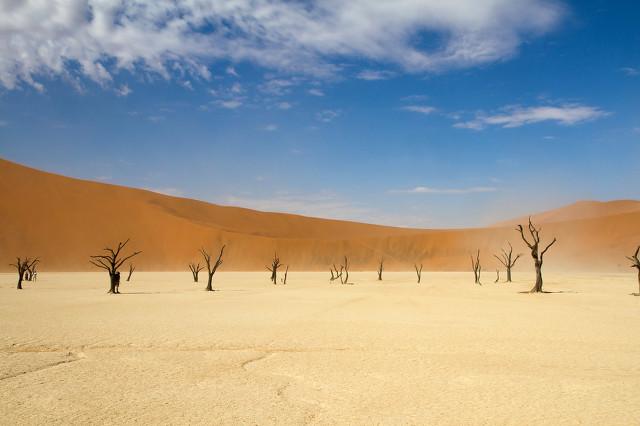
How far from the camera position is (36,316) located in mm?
14523

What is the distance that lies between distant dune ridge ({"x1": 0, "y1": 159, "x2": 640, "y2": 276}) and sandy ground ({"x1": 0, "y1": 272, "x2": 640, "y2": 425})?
208ft

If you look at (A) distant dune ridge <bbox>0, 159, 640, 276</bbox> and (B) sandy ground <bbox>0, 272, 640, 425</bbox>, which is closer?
(B) sandy ground <bbox>0, 272, 640, 425</bbox>

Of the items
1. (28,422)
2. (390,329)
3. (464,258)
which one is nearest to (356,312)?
(390,329)

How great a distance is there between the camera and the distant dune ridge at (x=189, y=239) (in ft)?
237

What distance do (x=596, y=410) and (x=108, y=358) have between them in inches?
292

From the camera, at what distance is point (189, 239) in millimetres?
84812

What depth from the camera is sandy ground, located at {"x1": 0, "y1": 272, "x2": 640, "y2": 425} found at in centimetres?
575

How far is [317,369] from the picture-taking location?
7902mm

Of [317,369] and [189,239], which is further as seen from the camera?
[189,239]

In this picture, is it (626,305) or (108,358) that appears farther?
(626,305)

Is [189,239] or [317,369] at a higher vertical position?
[189,239]

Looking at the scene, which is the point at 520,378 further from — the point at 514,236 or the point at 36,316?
the point at 514,236

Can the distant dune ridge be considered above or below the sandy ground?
above

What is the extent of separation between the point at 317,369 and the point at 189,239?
263 feet
